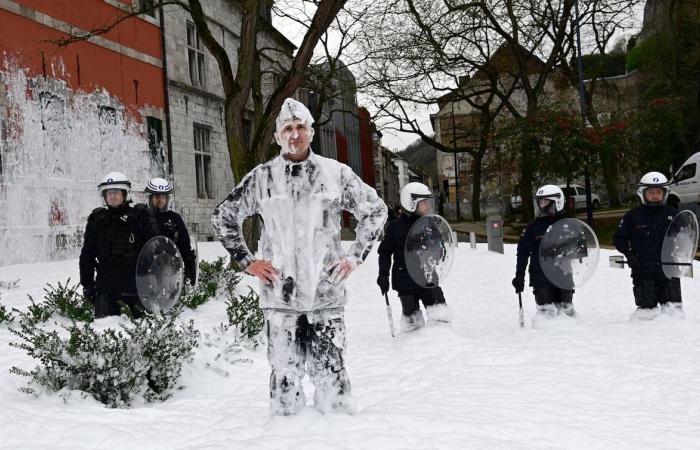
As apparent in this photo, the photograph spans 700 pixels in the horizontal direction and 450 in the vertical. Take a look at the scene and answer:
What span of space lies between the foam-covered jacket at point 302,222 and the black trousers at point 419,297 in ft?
10.9

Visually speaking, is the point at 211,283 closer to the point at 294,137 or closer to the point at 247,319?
the point at 247,319

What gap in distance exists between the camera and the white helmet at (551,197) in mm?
7574

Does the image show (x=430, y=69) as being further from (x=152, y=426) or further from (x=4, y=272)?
(x=152, y=426)

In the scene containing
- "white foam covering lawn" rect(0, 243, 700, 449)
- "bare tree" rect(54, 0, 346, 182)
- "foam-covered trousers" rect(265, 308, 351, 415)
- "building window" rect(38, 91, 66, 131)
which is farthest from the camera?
"building window" rect(38, 91, 66, 131)

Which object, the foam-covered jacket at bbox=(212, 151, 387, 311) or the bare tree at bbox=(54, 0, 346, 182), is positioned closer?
the foam-covered jacket at bbox=(212, 151, 387, 311)

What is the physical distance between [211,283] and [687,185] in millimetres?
16848

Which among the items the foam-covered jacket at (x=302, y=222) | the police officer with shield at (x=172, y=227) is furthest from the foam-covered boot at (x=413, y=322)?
the foam-covered jacket at (x=302, y=222)

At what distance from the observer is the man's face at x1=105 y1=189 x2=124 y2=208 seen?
6.64m

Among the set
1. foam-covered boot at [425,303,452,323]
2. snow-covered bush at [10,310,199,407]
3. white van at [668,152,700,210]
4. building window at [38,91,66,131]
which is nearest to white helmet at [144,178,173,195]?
snow-covered bush at [10,310,199,407]

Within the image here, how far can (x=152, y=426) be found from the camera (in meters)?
4.28

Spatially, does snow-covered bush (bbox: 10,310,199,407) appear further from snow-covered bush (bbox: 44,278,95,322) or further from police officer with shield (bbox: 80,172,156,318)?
snow-covered bush (bbox: 44,278,95,322)

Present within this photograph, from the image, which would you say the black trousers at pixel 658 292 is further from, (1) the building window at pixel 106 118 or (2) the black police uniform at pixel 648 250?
(1) the building window at pixel 106 118

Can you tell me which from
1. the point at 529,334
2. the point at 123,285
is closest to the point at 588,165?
the point at 529,334

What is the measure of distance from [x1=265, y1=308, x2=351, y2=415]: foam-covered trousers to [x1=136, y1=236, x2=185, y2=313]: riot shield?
7.55 feet
